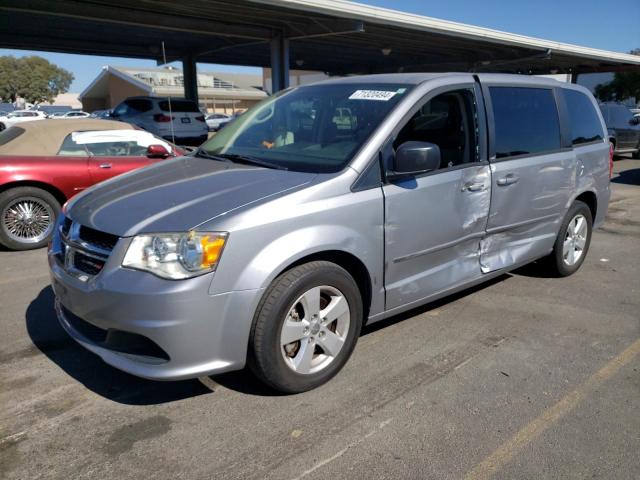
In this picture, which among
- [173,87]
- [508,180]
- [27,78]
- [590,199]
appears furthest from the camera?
[27,78]

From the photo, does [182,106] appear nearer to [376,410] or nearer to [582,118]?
[582,118]

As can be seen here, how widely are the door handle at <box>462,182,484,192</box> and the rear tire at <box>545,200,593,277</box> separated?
4.82 ft

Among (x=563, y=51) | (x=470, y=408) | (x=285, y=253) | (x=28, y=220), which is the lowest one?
(x=470, y=408)

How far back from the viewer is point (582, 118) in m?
5.17

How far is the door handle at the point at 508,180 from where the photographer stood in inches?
162

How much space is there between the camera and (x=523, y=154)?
4379 millimetres

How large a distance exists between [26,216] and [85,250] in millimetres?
3895

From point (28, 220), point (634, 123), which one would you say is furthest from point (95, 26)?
point (634, 123)

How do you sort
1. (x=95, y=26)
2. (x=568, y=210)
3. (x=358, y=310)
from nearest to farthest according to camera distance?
(x=358, y=310)
(x=568, y=210)
(x=95, y=26)

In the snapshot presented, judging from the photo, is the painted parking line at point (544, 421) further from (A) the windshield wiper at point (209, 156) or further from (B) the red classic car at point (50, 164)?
(B) the red classic car at point (50, 164)

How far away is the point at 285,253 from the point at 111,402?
132cm

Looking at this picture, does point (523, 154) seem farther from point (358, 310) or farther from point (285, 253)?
point (285, 253)

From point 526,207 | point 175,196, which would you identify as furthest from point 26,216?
point 526,207

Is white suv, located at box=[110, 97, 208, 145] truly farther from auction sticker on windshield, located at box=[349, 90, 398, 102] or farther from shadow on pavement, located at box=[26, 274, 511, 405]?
auction sticker on windshield, located at box=[349, 90, 398, 102]
